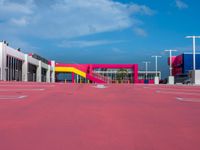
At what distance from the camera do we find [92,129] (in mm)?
6023

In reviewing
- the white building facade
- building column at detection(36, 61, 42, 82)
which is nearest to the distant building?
building column at detection(36, 61, 42, 82)

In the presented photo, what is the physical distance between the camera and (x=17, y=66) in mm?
44406

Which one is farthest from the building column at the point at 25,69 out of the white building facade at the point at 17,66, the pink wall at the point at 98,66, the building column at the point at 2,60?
the pink wall at the point at 98,66

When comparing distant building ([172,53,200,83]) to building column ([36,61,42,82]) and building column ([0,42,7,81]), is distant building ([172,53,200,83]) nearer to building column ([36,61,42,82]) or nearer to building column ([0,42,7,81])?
building column ([36,61,42,82])

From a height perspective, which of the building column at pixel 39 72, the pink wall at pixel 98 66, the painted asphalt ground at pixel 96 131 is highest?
the pink wall at pixel 98 66

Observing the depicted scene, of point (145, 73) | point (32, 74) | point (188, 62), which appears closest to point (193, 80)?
point (32, 74)

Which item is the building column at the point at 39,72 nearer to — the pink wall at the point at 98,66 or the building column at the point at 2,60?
the pink wall at the point at 98,66

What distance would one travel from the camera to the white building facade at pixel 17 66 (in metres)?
36.9

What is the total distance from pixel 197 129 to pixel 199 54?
70.6 m

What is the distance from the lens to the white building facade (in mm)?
36875

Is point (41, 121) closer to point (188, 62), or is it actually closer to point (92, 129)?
point (92, 129)

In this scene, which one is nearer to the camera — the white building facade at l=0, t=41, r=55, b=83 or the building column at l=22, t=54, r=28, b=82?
the white building facade at l=0, t=41, r=55, b=83

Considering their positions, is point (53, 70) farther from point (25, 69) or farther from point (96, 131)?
point (96, 131)

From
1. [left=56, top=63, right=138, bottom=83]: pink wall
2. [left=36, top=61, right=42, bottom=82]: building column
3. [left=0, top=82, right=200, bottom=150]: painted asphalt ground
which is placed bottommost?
[left=0, top=82, right=200, bottom=150]: painted asphalt ground
